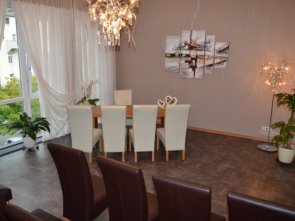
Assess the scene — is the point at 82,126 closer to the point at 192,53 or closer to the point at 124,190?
the point at 124,190

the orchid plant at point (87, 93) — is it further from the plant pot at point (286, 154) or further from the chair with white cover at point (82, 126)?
the plant pot at point (286, 154)

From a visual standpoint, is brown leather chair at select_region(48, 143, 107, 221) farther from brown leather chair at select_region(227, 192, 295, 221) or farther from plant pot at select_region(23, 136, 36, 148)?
plant pot at select_region(23, 136, 36, 148)

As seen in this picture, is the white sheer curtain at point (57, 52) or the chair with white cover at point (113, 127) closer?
the chair with white cover at point (113, 127)

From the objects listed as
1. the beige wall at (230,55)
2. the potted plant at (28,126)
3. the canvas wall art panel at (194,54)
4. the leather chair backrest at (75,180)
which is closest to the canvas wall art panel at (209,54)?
the canvas wall art panel at (194,54)

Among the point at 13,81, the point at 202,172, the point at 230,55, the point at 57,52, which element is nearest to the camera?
the point at 202,172

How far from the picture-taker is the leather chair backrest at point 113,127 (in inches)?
161

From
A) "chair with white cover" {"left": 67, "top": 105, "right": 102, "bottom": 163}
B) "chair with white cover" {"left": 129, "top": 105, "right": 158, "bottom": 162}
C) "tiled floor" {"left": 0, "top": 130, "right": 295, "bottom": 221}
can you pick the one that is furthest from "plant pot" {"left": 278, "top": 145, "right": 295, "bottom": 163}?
"chair with white cover" {"left": 67, "top": 105, "right": 102, "bottom": 163}

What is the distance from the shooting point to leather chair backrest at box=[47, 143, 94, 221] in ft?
7.59

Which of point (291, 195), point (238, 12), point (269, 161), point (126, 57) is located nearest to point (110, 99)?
point (126, 57)

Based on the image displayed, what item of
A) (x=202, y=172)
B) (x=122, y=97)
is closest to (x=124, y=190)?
(x=202, y=172)

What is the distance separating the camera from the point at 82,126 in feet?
13.9

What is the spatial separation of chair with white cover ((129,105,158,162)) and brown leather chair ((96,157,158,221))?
192 centimetres

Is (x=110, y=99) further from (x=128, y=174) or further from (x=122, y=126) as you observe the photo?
(x=128, y=174)

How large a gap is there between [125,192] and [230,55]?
431cm
